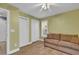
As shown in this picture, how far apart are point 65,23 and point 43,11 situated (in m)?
0.47

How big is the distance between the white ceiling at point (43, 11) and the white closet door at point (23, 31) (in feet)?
0.62

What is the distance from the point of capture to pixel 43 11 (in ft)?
7.10

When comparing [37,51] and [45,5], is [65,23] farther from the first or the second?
[37,51]

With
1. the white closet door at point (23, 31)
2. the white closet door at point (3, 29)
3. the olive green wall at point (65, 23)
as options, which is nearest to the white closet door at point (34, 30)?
the white closet door at point (23, 31)

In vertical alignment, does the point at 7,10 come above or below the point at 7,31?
above

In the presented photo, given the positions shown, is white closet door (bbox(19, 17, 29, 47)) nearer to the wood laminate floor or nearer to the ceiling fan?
the wood laminate floor

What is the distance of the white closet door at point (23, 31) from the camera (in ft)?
7.14

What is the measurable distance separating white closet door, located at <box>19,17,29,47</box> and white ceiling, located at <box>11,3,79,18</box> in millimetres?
188

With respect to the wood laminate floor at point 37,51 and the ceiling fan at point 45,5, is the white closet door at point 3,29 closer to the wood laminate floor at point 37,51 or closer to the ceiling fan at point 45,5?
the wood laminate floor at point 37,51
